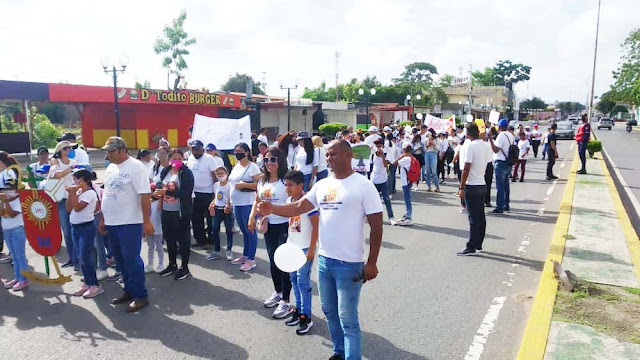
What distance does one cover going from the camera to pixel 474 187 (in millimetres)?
6707

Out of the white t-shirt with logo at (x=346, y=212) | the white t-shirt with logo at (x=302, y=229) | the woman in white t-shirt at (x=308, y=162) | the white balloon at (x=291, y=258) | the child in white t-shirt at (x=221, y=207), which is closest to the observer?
the white t-shirt with logo at (x=346, y=212)

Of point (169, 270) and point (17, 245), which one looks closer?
point (17, 245)

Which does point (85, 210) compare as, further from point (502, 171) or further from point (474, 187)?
point (502, 171)

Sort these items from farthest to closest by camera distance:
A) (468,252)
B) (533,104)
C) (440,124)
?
(533,104) → (440,124) → (468,252)

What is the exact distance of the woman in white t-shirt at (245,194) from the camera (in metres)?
6.02

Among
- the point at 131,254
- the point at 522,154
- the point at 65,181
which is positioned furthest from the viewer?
the point at 522,154

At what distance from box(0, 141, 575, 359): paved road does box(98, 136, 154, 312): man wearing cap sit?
42 cm


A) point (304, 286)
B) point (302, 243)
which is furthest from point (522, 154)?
point (302, 243)

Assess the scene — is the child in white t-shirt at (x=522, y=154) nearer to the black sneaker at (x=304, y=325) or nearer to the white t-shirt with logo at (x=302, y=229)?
the black sneaker at (x=304, y=325)

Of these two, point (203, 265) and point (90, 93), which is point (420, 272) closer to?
point (203, 265)

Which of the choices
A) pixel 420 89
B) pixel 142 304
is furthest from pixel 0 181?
pixel 420 89

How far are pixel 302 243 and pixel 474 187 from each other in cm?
353

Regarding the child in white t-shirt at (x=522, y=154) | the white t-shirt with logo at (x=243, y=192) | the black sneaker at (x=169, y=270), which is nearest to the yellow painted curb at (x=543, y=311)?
the white t-shirt with logo at (x=243, y=192)

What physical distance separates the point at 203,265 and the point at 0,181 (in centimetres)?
271
